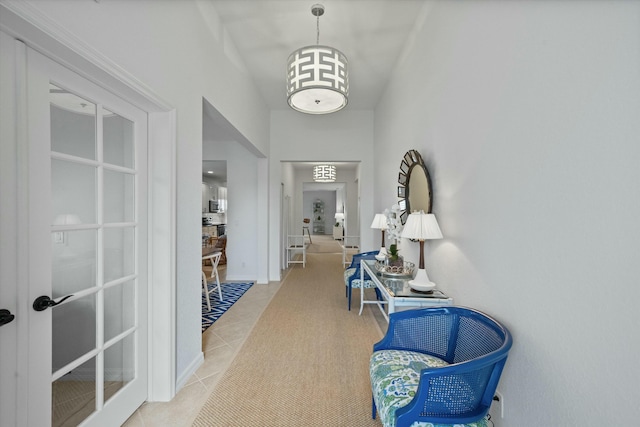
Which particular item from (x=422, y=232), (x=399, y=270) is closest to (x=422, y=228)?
(x=422, y=232)

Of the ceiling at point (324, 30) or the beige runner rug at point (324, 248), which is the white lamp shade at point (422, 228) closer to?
the ceiling at point (324, 30)

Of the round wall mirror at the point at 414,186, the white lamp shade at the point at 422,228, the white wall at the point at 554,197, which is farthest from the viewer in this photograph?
the round wall mirror at the point at 414,186

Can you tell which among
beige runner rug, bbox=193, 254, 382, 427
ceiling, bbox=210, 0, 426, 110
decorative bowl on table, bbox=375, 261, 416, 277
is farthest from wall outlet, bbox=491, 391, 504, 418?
ceiling, bbox=210, 0, 426, 110

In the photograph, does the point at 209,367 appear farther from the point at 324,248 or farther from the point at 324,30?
the point at 324,248

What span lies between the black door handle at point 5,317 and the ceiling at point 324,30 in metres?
2.83

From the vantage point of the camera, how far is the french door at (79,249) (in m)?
1.18

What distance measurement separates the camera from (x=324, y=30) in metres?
2.95

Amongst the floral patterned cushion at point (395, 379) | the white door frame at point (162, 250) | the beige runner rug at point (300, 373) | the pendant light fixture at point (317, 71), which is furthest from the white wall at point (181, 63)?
the floral patterned cushion at point (395, 379)

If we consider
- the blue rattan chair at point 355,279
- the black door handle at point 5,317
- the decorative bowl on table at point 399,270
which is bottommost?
the blue rattan chair at point 355,279

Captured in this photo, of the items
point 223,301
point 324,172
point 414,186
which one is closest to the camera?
point 414,186

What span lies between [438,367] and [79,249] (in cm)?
186

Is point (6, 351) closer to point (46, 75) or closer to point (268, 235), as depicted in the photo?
point (46, 75)

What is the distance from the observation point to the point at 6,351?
1084mm

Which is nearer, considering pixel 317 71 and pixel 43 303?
pixel 43 303
